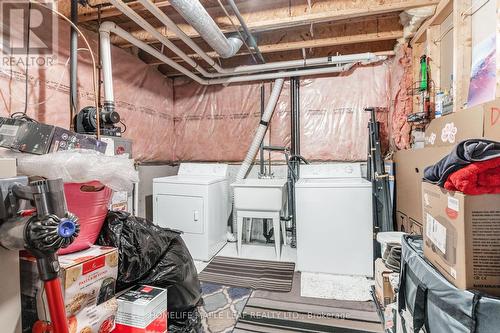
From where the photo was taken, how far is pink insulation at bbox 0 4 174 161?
1826 mm

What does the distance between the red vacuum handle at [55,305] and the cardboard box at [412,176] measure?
74.2 inches

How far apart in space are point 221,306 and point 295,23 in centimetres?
236

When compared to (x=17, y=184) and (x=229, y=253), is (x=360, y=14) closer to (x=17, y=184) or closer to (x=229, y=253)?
(x=17, y=184)

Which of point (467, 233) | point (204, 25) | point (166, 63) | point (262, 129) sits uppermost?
point (166, 63)

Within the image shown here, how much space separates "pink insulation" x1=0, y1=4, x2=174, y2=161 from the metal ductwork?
3.65 ft

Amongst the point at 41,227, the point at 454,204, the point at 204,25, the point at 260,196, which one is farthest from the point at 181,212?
the point at 454,204

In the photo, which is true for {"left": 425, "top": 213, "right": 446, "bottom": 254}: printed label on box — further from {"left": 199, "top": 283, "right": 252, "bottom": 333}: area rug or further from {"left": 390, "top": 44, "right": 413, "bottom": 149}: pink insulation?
{"left": 390, "top": 44, "right": 413, "bottom": 149}: pink insulation

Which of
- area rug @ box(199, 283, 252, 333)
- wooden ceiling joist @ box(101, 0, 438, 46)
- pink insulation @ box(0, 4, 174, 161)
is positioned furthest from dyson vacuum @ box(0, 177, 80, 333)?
wooden ceiling joist @ box(101, 0, 438, 46)

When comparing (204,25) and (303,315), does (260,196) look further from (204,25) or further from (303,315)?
(204,25)

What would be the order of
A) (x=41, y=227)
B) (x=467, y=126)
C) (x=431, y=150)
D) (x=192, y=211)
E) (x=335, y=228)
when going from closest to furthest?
1. (x=41, y=227)
2. (x=467, y=126)
3. (x=431, y=150)
4. (x=335, y=228)
5. (x=192, y=211)

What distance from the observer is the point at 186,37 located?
7.51ft

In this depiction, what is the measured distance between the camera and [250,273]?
7.91ft

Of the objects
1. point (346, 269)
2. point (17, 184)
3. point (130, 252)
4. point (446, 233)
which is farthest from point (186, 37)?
point (346, 269)

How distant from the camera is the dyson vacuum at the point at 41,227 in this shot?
53 centimetres
